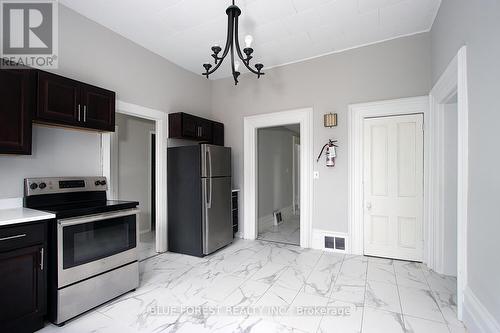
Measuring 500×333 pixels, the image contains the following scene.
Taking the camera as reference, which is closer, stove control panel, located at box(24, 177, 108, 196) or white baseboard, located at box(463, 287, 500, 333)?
white baseboard, located at box(463, 287, 500, 333)

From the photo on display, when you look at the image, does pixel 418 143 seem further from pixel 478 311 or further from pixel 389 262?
pixel 478 311

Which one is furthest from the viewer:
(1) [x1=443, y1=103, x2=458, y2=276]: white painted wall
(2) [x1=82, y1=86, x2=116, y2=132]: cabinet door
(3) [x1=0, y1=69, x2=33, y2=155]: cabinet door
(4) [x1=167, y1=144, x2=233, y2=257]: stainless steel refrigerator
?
(4) [x1=167, y1=144, x2=233, y2=257]: stainless steel refrigerator

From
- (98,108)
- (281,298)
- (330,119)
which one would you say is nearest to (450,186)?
(330,119)

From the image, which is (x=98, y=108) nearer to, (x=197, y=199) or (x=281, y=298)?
(x=197, y=199)

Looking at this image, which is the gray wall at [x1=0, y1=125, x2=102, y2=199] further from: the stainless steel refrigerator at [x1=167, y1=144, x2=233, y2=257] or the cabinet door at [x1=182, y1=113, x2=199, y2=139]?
the cabinet door at [x1=182, y1=113, x2=199, y2=139]

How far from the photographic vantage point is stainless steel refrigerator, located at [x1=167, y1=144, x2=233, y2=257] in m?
3.46

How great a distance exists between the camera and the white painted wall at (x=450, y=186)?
2.71 metres

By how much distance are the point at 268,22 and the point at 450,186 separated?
2.82 metres

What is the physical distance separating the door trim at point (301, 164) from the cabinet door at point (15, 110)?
9.73 feet

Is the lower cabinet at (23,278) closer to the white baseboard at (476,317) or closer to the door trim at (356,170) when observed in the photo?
the white baseboard at (476,317)

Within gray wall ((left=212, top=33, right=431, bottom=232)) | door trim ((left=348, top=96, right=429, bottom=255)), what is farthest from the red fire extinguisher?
door trim ((left=348, top=96, right=429, bottom=255))

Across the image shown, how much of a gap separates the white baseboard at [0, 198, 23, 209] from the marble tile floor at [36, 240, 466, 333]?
1.09 metres

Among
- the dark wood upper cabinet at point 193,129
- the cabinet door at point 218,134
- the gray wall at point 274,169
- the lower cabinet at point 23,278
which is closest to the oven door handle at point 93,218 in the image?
the lower cabinet at point 23,278

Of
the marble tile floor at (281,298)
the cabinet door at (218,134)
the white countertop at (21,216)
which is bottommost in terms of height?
the marble tile floor at (281,298)
